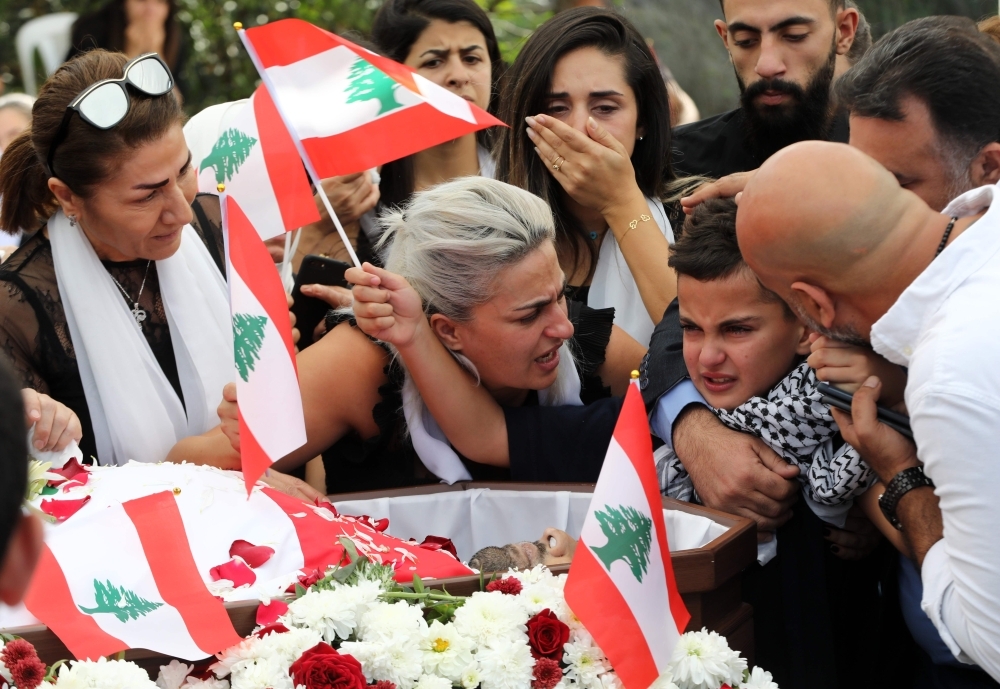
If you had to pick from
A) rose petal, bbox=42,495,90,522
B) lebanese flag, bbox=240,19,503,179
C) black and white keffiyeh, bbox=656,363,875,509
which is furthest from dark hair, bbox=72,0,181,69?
black and white keffiyeh, bbox=656,363,875,509

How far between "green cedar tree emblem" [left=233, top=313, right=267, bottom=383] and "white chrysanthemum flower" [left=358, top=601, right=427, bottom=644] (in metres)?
0.73

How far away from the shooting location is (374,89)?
2.86m

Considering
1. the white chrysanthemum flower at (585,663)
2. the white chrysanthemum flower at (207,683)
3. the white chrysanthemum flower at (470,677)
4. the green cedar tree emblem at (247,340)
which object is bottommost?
the white chrysanthemum flower at (585,663)

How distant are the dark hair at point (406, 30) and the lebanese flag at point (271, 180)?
870 millimetres

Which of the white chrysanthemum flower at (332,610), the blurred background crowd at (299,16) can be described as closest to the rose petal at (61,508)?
the white chrysanthemum flower at (332,610)

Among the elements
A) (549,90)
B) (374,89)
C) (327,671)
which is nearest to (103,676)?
(327,671)

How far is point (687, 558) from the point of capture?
2123 mm

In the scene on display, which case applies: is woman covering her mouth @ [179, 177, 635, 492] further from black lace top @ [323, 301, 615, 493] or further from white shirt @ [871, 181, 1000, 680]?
white shirt @ [871, 181, 1000, 680]

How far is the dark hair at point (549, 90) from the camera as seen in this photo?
11.3 ft

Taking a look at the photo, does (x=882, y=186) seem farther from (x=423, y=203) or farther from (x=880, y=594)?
(x=423, y=203)

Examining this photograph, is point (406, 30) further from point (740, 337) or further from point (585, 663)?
point (585, 663)

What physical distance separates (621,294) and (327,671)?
1770 mm

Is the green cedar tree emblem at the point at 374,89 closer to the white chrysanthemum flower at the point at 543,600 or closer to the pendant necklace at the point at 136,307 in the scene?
the pendant necklace at the point at 136,307

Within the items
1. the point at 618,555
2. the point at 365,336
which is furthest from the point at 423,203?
the point at 618,555
